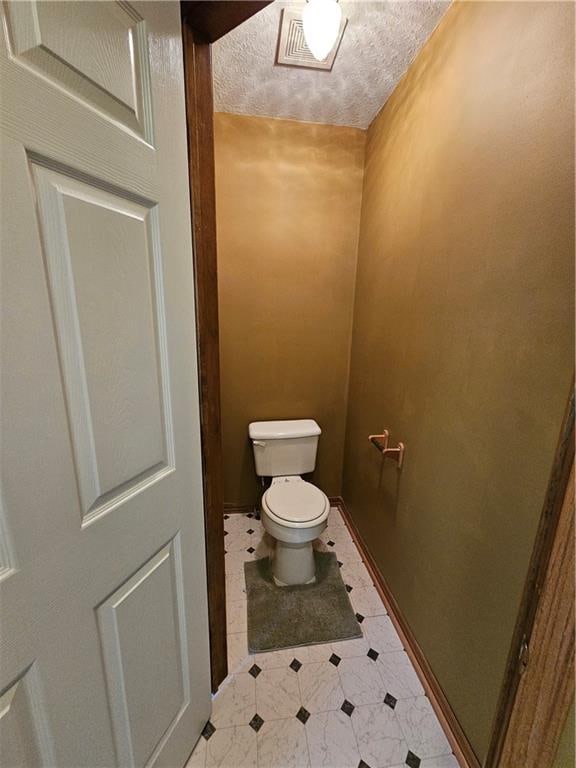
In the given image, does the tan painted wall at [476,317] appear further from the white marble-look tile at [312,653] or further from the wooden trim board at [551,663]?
the white marble-look tile at [312,653]

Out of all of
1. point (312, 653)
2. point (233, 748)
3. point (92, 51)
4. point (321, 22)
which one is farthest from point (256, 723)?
point (321, 22)

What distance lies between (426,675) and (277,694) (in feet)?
1.96

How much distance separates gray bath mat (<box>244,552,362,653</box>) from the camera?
56.0 inches

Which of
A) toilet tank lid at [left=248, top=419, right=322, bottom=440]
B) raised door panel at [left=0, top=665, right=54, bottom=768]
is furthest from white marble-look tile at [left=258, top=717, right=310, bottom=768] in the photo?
toilet tank lid at [left=248, top=419, right=322, bottom=440]

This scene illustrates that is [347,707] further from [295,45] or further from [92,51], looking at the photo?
[295,45]

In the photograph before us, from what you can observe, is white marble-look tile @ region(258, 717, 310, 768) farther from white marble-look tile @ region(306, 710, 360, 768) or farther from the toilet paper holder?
the toilet paper holder

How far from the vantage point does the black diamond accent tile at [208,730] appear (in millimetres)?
1085

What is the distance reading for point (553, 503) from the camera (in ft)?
2.06

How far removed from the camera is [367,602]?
1.60 meters

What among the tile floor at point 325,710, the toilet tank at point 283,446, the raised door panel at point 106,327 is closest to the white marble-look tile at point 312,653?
the tile floor at point 325,710

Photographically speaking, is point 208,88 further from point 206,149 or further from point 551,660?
point 551,660

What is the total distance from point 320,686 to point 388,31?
2565mm

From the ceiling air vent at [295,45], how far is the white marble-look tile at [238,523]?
252cm

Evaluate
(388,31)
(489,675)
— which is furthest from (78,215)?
(489,675)
